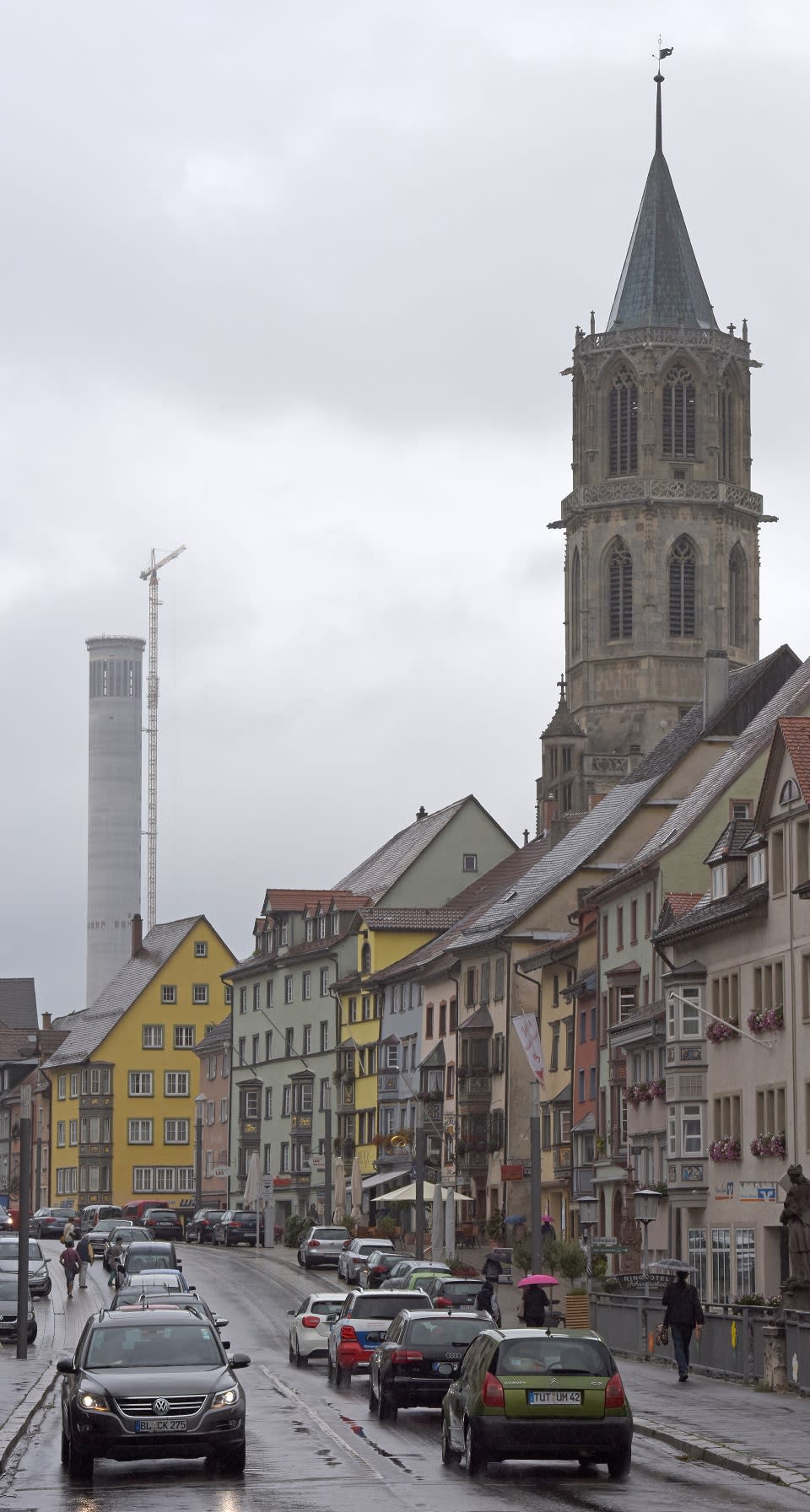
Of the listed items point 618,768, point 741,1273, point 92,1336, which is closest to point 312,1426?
point 92,1336

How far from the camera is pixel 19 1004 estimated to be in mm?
193000

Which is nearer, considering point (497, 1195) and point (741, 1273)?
point (741, 1273)

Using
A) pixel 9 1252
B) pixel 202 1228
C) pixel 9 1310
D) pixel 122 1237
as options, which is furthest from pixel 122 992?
pixel 9 1310

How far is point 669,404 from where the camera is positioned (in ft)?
505

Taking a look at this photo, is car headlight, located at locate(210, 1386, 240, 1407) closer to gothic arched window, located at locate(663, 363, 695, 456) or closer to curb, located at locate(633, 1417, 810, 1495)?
curb, located at locate(633, 1417, 810, 1495)

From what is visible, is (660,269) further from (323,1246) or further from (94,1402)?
(94,1402)

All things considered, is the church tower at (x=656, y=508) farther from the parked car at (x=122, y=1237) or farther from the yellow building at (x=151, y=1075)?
the parked car at (x=122, y=1237)

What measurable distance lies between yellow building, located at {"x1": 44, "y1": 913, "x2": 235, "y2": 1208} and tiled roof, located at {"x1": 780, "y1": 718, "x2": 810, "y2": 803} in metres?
88.4

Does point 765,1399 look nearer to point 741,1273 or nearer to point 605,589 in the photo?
point 741,1273

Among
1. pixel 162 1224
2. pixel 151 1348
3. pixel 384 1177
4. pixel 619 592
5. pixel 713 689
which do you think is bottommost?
pixel 162 1224

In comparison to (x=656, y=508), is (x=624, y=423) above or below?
above

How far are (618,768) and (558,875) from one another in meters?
57.9

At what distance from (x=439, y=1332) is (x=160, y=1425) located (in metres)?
8.68

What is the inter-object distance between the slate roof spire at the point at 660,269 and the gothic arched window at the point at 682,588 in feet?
44.3
